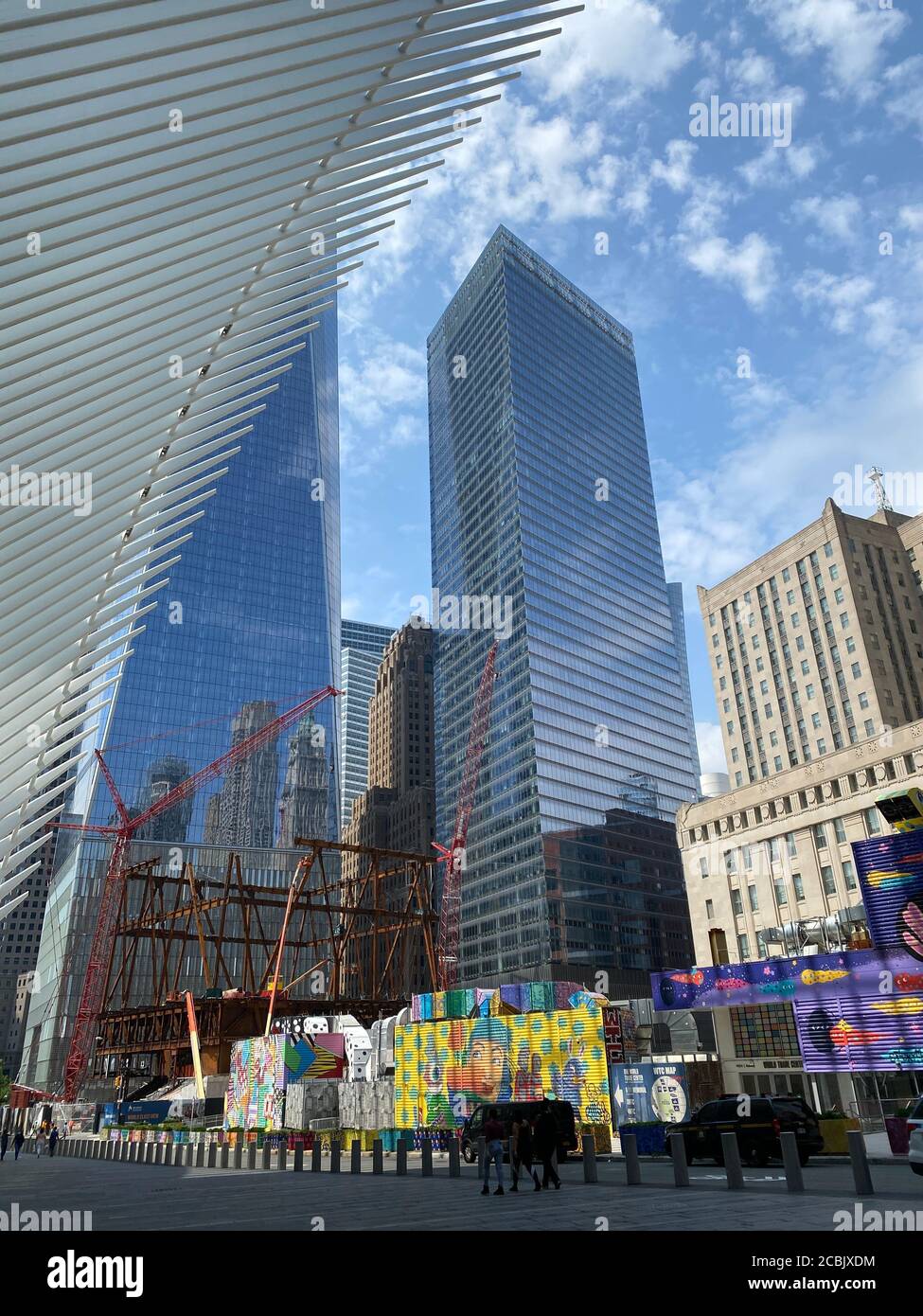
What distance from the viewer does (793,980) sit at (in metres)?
33.6

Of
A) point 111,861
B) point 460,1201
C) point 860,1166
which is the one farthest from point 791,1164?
point 111,861

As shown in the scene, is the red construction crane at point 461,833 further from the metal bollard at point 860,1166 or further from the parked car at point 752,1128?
the metal bollard at point 860,1166

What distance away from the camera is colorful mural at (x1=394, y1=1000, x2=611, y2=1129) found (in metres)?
29.3

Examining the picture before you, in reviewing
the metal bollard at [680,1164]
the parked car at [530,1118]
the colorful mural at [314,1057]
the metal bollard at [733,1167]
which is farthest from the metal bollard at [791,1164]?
the colorful mural at [314,1057]

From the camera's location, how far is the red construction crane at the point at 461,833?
483ft

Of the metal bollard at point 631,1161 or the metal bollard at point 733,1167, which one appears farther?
the metal bollard at point 631,1161

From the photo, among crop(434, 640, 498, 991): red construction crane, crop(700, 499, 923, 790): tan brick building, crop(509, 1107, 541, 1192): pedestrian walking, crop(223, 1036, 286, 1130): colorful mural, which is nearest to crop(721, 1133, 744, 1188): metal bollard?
crop(509, 1107, 541, 1192): pedestrian walking

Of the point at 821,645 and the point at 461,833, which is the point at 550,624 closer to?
the point at 461,833

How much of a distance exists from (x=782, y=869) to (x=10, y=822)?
179 feet

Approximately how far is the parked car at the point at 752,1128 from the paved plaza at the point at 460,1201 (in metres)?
0.57

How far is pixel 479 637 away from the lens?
153750 mm

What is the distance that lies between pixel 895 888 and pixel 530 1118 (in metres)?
12.5

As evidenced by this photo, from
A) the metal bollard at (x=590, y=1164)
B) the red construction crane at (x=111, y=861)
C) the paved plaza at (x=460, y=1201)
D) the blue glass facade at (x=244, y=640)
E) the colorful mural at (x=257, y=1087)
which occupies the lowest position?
the paved plaza at (x=460, y=1201)

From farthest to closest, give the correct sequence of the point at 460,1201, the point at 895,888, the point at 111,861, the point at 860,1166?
the point at 111,861 < the point at 895,888 < the point at 460,1201 < the point at 860,1166
